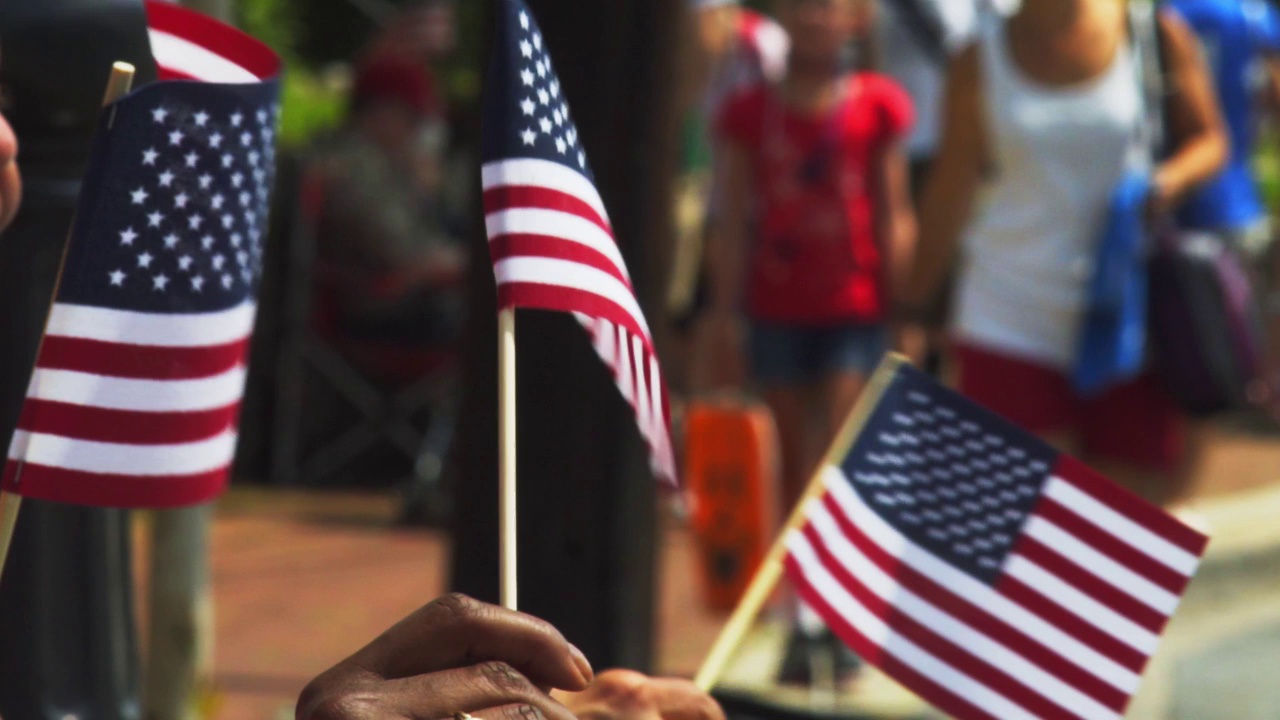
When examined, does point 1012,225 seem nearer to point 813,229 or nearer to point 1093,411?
point 1093,411

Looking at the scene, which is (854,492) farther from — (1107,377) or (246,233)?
(1107,377)

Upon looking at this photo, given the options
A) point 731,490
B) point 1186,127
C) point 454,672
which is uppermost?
point 1186,127

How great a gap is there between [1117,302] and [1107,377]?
17cm

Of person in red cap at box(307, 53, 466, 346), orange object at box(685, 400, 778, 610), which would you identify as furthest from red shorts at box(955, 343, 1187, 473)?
person in red cap at box(307, 53, 466, 346)

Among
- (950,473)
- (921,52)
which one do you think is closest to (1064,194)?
(950,473)

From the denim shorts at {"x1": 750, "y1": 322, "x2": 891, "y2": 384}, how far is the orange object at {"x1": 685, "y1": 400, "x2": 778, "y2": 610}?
356mm

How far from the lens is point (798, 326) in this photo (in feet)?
19.2

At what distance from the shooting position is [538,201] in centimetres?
218

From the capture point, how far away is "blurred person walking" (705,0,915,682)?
5.80 meters

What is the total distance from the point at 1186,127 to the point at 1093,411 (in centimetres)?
71

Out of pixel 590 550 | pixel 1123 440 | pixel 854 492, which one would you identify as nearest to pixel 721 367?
pixel 1123 440

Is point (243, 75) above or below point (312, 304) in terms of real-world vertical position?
above

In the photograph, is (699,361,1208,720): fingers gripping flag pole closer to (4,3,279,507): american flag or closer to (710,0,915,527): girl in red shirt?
(4,3,279,507): american flag

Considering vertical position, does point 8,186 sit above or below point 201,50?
below
